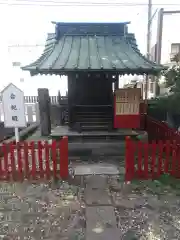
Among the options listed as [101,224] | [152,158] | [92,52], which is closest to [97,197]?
[101,224]

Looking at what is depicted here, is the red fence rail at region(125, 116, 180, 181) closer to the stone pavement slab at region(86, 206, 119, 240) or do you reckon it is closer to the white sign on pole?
the stone pavement slab at region(86, 206, 119, 240)

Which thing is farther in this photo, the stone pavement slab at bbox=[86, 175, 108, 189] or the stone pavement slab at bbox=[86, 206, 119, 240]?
the stone pavement slab at bbox=[86, 175, 108, 189]

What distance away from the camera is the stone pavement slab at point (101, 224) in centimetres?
389

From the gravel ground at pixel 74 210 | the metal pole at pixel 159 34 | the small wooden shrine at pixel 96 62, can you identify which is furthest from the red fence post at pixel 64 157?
the metal pole at pixel 159 34

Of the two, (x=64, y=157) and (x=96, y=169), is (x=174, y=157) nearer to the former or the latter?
(x=96, y=169)

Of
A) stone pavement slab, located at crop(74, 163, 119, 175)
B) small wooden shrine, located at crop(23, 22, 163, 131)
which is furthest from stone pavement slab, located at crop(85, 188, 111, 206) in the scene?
small wooden shrine, located at crop(23, 22, 163, 131)

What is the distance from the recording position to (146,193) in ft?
17.6

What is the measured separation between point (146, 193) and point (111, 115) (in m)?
3.77

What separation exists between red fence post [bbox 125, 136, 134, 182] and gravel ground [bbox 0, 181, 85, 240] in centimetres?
131

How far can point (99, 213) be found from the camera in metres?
4.55

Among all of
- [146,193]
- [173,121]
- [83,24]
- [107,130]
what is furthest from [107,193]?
Result: [173,121]

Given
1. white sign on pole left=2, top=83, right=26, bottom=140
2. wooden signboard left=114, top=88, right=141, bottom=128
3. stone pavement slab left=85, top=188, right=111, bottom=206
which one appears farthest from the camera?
wooden signboard left=114, top=88, right=141, bottom=128

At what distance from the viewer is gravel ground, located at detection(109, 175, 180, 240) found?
399cm

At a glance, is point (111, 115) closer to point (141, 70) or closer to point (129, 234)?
point (141, 70)
